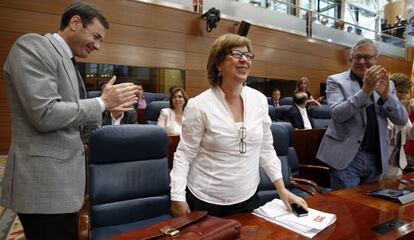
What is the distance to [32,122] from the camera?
3.61 ft

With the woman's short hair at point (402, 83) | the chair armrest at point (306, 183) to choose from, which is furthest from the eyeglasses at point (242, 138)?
the woman's short hair at point (402, 83)

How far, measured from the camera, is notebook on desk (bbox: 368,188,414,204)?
1.44 m

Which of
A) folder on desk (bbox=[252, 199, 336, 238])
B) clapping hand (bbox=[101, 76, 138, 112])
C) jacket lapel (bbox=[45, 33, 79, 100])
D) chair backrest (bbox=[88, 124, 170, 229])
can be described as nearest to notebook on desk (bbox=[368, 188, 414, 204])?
folder on desk (bbox=[252, 199, 336, 238])

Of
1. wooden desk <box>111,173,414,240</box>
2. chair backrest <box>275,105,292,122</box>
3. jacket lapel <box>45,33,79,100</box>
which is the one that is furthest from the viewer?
chair backrest <box>275,105,292,122</box>

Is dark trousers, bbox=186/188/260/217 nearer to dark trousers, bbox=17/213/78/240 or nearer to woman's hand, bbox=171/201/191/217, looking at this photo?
woman's hand, bbox=171/201/191/217

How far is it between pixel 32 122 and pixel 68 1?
186 inches

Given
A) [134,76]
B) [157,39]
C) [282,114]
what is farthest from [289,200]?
[157,39]

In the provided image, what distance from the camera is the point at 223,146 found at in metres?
1.25

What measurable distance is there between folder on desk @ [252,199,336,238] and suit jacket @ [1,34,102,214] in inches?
30.7

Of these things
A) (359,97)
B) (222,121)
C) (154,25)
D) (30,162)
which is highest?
(154,25)

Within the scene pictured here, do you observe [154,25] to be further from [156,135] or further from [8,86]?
[8,86]

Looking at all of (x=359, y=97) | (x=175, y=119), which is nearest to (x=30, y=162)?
(x=359, y=97)

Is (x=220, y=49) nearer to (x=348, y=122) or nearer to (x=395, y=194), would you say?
(x=348, y=122)

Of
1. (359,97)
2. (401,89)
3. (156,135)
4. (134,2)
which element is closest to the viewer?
(359,97)
